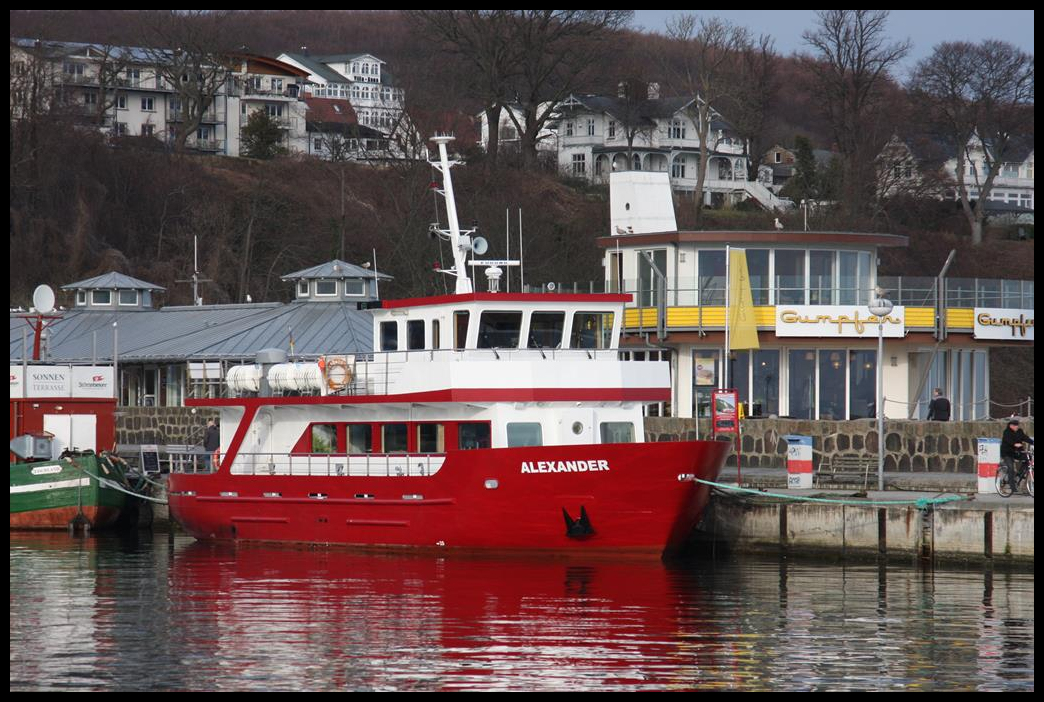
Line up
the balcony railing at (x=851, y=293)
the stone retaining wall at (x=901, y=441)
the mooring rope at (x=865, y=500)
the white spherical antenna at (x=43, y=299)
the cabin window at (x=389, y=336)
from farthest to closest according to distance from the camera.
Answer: the balcony railing at (x=851, y=293)
the white spherical antenna at (x=43, y=299)
the stone retaining wall at (x=901, y=441)
the cabin window at (x=389, y=336)
the mooring rope at (x=865, y=500)

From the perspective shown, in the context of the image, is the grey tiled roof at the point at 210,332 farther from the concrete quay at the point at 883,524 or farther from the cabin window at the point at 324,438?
the concrete quay at the point at 883,524

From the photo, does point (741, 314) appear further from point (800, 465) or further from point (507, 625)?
point (507, 625)

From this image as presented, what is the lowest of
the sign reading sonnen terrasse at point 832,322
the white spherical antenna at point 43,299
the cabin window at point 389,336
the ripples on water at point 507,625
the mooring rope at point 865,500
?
the ripples on water at point 507,625

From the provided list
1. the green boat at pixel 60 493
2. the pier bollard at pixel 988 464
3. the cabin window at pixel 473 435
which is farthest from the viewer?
the green boat at pixel 60 493

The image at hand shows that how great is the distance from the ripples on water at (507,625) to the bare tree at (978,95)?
68108 mm

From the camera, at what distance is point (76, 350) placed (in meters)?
50.1

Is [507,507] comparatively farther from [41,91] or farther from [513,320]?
[41,91]

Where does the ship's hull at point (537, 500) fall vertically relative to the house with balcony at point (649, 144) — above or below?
below

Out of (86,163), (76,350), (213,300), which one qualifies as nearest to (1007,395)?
(213,300)

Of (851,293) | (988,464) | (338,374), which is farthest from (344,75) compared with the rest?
(988,464)

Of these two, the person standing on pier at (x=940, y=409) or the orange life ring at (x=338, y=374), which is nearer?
the orange life ring at (x=338, y=374)

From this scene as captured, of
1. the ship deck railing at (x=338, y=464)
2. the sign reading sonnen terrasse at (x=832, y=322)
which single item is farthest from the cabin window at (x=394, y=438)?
the sign reading sonnen terrasse at (x=832, y=322)

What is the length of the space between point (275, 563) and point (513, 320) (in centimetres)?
589

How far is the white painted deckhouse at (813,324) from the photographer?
38281mm
